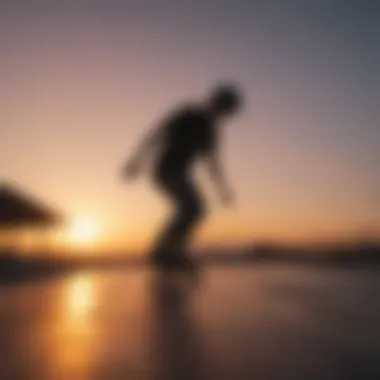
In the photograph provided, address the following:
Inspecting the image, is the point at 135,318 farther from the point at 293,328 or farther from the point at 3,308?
the point at 3,308

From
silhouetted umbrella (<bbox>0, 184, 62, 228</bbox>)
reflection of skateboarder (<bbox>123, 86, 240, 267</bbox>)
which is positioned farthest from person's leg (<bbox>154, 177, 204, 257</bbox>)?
silhouetted umbrella (<bbox>0, 184, 62, 228</bbox>)

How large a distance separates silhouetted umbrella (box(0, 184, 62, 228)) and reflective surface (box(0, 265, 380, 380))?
906 cm

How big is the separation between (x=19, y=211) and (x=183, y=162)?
8.86 meters

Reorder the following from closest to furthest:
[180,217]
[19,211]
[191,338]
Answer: [191,338], [180,217], [19,211]

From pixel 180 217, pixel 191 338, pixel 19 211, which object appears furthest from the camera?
pixel 19 211

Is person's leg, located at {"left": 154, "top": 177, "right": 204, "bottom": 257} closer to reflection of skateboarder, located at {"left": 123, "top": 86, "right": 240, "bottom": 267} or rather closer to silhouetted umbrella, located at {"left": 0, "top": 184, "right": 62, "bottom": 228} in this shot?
reflection of skateboarder, located at {"left": 123, "top": 86, "right": 240, "bottom": 267}

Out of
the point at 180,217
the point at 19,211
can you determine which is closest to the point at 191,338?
the point at 180,217

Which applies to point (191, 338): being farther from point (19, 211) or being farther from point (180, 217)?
point (19, 211)

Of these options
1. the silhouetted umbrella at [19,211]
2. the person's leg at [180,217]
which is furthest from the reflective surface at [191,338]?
the silhouetted umbrella at [19,211]

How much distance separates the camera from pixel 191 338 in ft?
5.93

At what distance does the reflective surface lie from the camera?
4.43 ft

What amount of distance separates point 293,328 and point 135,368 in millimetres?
889

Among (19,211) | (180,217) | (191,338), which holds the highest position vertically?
(19,211)

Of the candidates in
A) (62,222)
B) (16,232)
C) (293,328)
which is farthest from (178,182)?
(16,232)
